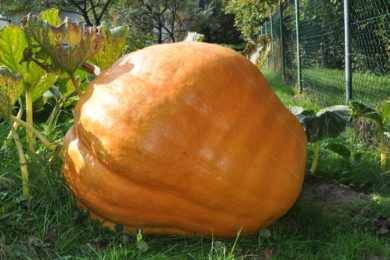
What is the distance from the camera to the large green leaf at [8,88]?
2.24 meters

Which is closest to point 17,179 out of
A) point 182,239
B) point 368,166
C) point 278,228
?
point 182,239

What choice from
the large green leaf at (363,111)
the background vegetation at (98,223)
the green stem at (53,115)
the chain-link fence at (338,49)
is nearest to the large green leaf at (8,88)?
the background vegetation at (98,223)

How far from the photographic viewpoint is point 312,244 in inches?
88.7

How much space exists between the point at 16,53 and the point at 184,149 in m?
1.25

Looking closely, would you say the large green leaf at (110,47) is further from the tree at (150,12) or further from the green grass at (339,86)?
the tree at (150,12)

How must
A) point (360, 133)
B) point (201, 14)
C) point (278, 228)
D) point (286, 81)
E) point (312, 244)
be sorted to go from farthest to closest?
point (201, 14), point (286, 81), point (360, 133), point (278, 228), point (312, 244)

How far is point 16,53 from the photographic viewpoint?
2.73 meters

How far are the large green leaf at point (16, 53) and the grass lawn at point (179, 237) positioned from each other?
45 centimetres

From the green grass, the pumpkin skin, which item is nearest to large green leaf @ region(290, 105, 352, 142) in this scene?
the pumpkin skin

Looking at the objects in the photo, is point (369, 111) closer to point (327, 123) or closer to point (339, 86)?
point (327, 123)

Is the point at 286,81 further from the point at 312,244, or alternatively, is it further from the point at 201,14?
the point at 201,14

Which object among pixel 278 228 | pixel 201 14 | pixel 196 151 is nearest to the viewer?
pixel 196 151

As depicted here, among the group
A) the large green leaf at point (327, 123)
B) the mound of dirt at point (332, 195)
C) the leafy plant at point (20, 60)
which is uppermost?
the leafy plant at point (20, 60)

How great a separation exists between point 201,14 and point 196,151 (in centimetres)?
1988
